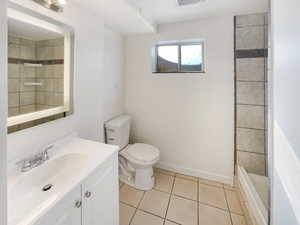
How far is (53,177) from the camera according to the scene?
1115 mm

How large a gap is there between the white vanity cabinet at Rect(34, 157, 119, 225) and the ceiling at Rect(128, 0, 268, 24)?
1.62 m

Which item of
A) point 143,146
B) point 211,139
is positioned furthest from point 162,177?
point 211,139

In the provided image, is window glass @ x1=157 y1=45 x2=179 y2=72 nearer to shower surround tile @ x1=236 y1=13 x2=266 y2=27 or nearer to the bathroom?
the bathroom

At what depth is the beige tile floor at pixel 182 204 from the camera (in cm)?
156

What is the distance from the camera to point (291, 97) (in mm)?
590

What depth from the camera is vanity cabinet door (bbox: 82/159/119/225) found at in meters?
0.96

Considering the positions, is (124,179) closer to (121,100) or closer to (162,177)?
(162,177)

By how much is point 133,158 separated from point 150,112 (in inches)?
30.0

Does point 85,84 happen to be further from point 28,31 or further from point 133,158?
point 133,158

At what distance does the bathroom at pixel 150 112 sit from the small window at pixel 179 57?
0.6 inches

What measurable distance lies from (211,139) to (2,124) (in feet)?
6.96

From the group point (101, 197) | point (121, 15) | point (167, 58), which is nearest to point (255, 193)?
point (101, 197)

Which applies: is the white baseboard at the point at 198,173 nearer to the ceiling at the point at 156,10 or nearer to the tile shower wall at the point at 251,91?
the tile shower wall at the point at 251,91

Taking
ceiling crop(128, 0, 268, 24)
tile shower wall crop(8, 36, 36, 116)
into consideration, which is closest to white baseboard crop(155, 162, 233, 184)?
tile shower wall crop(8, 36, 36, 116)
